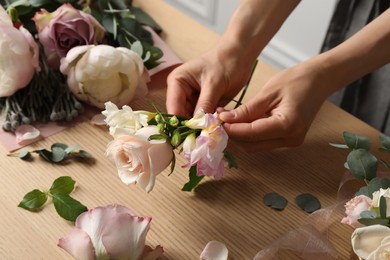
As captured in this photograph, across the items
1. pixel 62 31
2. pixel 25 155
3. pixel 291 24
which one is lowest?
pixel 291 24

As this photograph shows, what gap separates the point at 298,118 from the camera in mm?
769

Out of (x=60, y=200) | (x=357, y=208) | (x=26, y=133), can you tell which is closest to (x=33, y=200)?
(x=60, y=200)

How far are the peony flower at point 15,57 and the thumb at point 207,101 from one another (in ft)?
0.82

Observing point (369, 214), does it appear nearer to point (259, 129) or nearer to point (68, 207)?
point (259, 129)

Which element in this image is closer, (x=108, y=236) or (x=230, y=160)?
(x=108, y=236)

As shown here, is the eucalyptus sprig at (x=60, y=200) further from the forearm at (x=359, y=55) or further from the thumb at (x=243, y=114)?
the forearm at (x=359, y=55)

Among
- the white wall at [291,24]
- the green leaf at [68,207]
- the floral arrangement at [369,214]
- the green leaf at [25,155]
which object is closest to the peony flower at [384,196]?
the floral arrangement at [369,214]

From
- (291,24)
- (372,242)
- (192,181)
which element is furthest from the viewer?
(291,24)

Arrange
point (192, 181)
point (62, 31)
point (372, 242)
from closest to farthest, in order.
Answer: point (372, 242) → point (192, 181) → point (62, 31)

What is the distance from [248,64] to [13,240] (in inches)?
17.6

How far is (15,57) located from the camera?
79 centimetres

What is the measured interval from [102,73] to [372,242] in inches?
17.8

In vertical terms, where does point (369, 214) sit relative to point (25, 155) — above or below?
above

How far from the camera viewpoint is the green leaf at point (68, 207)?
677 millimetres
